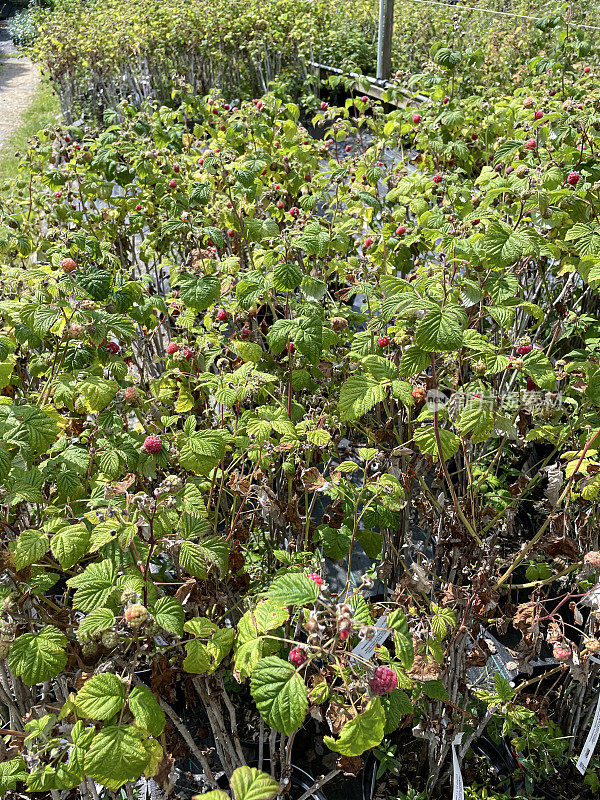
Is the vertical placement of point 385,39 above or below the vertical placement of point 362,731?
above

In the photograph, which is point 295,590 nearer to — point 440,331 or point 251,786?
A: point 251,786

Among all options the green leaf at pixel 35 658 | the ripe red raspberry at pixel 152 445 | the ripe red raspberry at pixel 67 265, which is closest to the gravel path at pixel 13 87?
the ripe red raspberry at pixel 67 265

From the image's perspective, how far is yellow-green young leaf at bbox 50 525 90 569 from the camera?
56.5 inches

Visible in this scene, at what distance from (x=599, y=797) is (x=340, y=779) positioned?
2.58 feet

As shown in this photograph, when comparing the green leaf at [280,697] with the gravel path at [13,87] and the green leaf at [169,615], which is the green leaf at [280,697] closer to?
the green leaf at [169,615]

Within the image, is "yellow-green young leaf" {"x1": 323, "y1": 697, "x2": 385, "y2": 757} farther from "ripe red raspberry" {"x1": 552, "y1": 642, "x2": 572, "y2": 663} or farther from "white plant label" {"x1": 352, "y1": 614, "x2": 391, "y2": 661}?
"ripe red raspberry" {"x1": 552, "y1": 642, "x2": 572, "y2": 663}

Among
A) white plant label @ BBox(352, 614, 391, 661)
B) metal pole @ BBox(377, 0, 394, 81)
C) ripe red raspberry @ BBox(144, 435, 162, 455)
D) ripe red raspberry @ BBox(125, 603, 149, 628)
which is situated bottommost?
white plant label @ BBox(352, 614, 391, 661)

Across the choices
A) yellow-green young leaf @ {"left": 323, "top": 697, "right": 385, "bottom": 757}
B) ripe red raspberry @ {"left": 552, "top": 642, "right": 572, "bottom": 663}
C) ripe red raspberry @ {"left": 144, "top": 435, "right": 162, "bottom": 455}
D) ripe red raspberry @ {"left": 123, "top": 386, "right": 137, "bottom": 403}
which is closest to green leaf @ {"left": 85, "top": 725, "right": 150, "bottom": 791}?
yellow-green young leaf @ {"left": 323, "top": 697, "right": 385, "bottom": 757}

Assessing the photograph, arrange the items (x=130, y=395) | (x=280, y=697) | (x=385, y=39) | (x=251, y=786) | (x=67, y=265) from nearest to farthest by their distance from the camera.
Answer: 1. (x=251, y=786)
2. (x=280, y=697)
3. (x=130, y=395)
4. (x=67, y=265)
5. (x=385, y=39)

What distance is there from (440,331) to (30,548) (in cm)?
104

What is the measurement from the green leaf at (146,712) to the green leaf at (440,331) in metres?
0.92

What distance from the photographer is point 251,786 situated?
3.22 feet

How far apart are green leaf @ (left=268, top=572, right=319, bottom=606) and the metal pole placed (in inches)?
282

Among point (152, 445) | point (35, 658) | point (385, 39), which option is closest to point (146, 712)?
point (35, 658)
